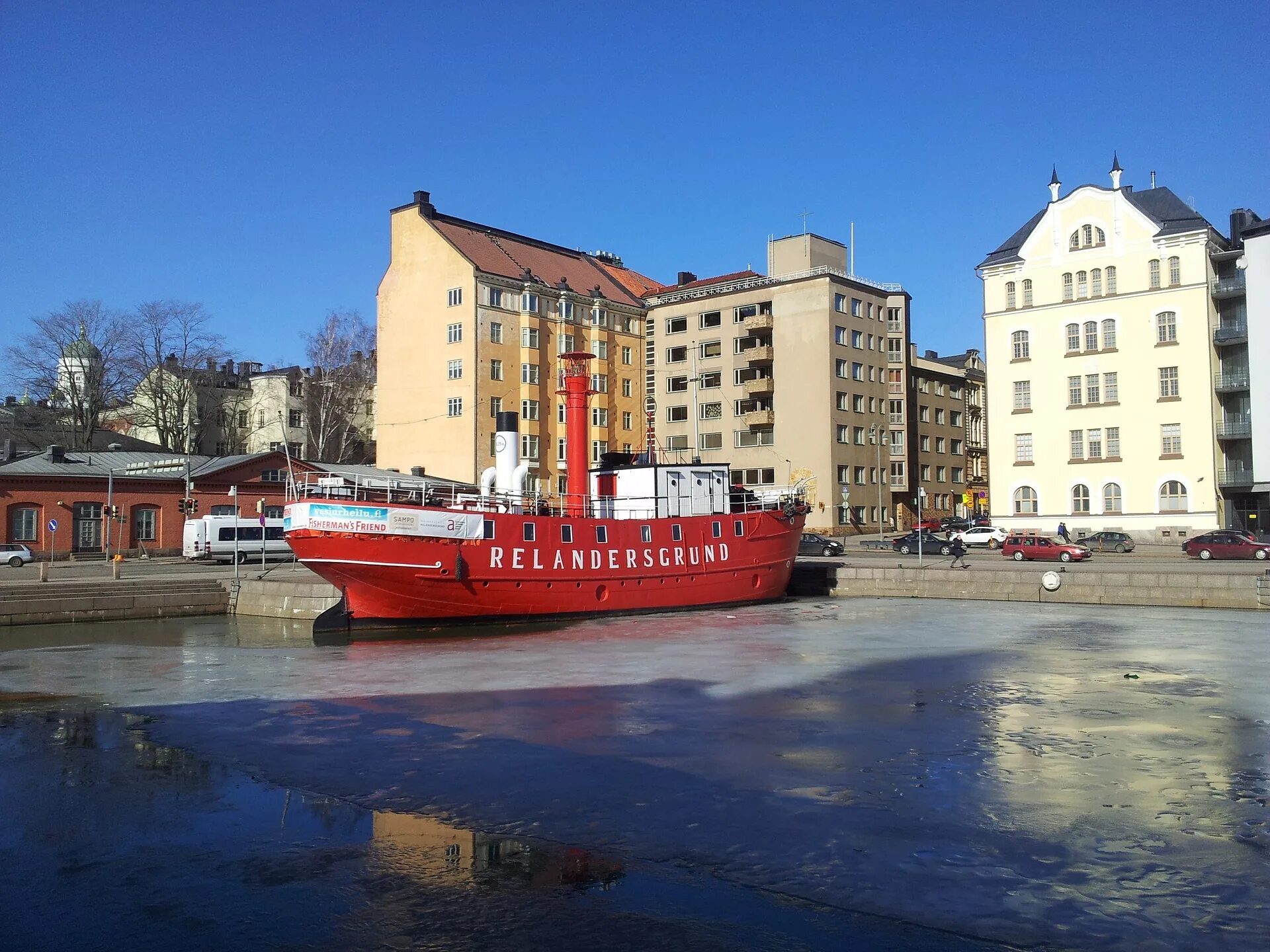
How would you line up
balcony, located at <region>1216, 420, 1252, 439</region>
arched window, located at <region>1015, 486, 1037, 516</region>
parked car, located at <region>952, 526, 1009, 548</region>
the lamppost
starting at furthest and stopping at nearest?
the lamppost → arched window, located at <region>1015, 486, 1037, 516</region> → parked car, located at <region>952, 526, 1009, 548</region> → balcony, located at <region>1216, 420, 1252, 439</region>

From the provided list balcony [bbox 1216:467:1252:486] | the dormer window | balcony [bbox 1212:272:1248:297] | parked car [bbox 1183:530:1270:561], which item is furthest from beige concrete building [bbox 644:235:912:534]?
parked car [bbox 1183:530:1270:561]

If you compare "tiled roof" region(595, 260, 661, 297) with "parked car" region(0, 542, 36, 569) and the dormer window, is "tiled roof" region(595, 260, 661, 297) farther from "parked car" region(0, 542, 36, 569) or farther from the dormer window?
"parked car" region(0, 542, 36, 569)

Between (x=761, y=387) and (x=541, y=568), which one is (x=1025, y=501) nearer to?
(x=761, y=387)

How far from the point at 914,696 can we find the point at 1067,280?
53221mm

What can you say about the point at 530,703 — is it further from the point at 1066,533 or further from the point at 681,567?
the point at 1066,533

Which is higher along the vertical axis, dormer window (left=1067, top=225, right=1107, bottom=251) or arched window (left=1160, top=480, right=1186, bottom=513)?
dormer window (left=1067, top=225, right=1107, bottom=251)

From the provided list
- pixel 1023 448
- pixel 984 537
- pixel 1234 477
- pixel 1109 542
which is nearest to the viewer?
pixel 1109 542

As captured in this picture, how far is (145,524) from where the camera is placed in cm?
5669

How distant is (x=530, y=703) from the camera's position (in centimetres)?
1538

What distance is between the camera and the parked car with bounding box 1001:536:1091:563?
47.0 metres

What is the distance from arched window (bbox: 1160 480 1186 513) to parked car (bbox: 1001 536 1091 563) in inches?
485

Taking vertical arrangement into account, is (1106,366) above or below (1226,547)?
above

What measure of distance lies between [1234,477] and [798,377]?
92.8 feet

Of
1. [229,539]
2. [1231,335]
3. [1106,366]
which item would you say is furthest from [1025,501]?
[229,539]
